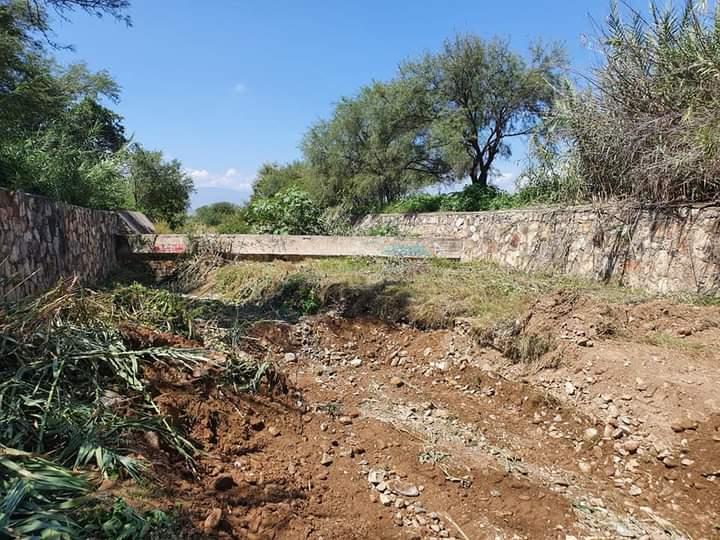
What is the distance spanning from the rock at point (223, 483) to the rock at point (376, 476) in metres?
0.81

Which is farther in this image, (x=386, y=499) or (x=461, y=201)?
(x=461, y=201)

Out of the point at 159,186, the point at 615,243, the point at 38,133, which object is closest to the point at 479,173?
the point at 615,243

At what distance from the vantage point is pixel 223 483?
2.24 m

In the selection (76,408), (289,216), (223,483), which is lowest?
(223,483)

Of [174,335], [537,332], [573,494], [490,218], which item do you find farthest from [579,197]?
[174,335]

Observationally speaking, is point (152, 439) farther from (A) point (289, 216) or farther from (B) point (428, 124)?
(B) point (428, 124)

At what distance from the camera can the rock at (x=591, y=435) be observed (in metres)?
3.07

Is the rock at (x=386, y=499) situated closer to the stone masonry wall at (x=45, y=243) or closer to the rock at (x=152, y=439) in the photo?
the rock at (x=152, y=439)

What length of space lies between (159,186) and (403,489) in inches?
847

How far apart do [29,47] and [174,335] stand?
6145mm

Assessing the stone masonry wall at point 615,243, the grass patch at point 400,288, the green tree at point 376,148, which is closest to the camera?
the stone masonry wall at point 615,243

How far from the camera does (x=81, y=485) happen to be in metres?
1.70

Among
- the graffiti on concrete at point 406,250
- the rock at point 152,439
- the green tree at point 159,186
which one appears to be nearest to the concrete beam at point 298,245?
the graffiti on concrete at point 406,250

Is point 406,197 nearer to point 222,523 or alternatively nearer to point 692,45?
point 692,45
